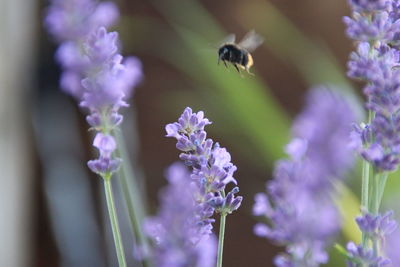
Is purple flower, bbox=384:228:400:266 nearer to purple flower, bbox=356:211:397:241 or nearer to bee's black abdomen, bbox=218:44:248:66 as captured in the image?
purple flower, bbox=356:211:397:241

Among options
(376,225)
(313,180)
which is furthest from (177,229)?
(376,225)

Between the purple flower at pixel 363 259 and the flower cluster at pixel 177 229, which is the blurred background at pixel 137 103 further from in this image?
the flower cluster at pixel 177 229

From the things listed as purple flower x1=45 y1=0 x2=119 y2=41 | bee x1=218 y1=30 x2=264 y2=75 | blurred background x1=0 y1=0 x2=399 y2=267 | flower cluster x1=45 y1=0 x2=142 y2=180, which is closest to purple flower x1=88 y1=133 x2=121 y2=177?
flower cluster x1=45 y1=0 x2=142 y2=180

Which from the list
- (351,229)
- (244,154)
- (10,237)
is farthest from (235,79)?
(10,237)

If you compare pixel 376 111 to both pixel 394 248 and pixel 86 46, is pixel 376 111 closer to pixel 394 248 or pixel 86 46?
pixel 394 248

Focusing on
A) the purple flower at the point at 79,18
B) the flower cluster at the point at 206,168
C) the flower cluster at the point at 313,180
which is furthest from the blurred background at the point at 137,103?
the flower cluster at the point at 313,180

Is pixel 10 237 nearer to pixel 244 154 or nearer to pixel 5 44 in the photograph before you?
pixel 5 44
